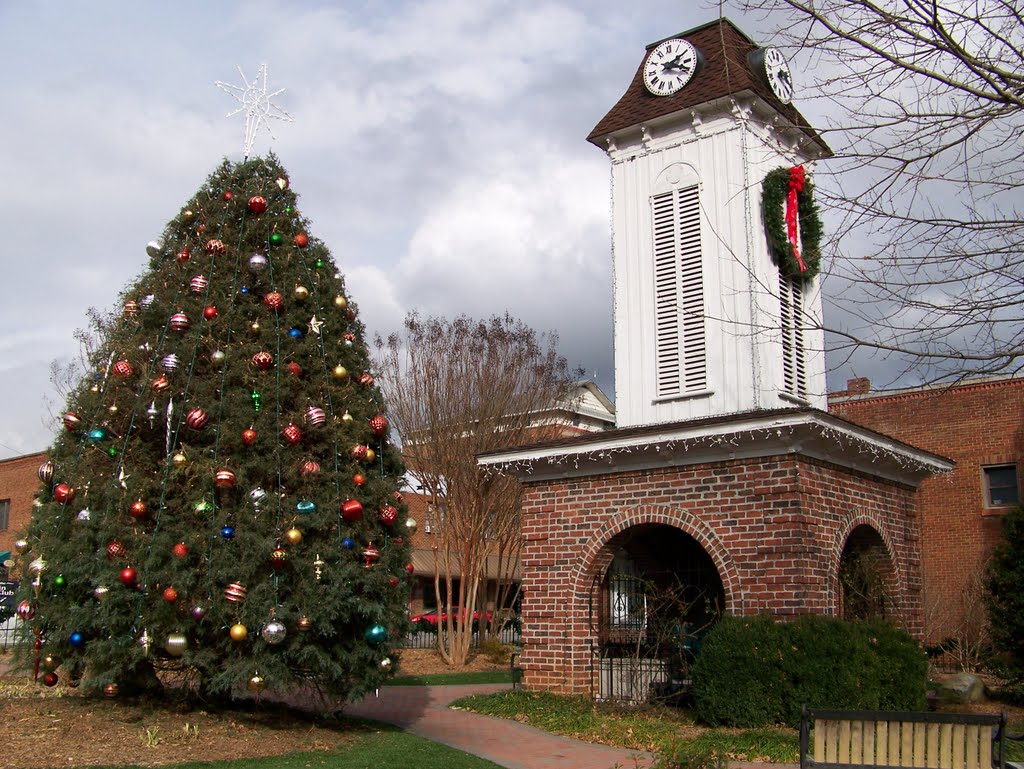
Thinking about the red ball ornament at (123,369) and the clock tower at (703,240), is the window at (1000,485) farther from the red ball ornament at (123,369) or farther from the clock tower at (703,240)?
the red ball ornament at (123,369)

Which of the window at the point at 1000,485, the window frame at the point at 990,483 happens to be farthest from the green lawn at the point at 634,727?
the window at the point at 1000,485

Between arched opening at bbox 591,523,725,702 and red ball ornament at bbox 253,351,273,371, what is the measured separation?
5.41m

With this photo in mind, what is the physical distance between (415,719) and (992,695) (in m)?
9.38

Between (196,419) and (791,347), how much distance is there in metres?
8.27

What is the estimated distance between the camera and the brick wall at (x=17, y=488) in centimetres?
3384

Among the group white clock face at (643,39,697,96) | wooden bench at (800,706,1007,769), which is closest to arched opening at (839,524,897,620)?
wooden bench at (800,706,1007,769)

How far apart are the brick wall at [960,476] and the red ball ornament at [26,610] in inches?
742

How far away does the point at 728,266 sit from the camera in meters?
13.1

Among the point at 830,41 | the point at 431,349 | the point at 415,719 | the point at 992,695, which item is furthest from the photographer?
the point at 431,349

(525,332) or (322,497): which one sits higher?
(525,332)

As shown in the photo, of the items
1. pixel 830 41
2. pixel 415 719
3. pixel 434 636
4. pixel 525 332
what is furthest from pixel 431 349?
pixel 830 41

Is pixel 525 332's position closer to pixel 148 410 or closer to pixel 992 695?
pixel 992 695

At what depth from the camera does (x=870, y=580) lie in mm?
12961

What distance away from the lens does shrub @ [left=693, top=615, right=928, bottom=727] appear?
1002cm
